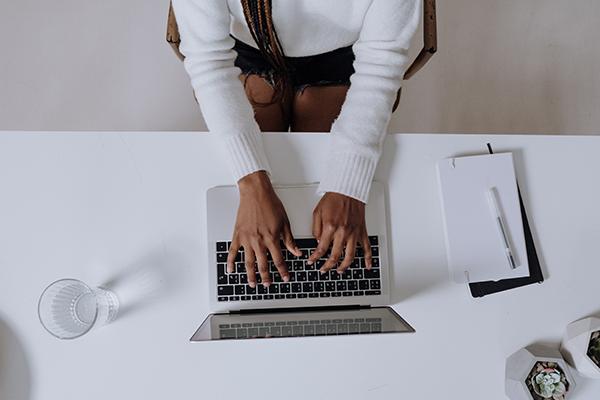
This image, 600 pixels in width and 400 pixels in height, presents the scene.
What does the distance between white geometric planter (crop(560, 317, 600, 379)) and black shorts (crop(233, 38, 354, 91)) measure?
2.01ft

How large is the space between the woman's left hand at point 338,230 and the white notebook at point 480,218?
0.51ft

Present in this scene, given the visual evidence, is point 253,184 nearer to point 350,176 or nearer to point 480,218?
point 350,176

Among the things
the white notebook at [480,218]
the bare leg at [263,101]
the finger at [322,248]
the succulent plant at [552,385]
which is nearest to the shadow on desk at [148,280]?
the finger at [322,248]

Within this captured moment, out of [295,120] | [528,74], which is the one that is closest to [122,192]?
[295,120]

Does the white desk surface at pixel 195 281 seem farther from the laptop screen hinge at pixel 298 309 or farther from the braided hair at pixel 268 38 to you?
the braided hair at pixel 268 38

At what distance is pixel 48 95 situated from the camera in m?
1.49

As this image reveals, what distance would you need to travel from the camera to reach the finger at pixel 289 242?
0.86 m

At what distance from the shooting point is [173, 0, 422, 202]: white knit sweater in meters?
0.85

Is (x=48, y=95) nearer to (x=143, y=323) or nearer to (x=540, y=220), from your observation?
(x=143, y=323)

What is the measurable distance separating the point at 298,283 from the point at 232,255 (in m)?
0.12

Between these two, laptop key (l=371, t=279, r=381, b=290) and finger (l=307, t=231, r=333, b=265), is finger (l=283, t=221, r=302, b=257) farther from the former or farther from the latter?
laptop key (l=371, t=279, r=381, b=290)

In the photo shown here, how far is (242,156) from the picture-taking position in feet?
2.81

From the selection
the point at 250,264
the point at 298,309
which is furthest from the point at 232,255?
the point at 298,309

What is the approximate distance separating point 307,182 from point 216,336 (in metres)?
0.30
